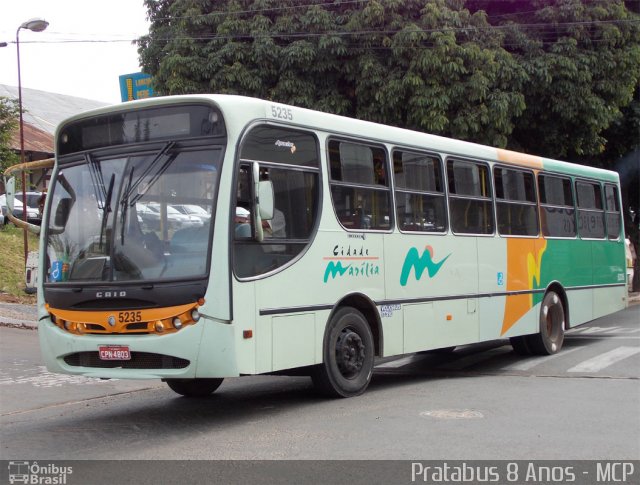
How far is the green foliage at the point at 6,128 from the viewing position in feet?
94.7

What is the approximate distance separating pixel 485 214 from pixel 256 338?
506 centimetres

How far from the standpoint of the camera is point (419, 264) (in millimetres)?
10031

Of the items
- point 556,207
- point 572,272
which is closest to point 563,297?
point 572,272

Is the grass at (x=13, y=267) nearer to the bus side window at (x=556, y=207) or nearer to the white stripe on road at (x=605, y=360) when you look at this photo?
the bus side window at (x=556, y=207)

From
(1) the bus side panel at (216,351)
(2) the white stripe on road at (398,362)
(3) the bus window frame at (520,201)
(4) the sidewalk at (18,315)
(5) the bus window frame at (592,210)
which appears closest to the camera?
(1) the bus side panel at (216,351)

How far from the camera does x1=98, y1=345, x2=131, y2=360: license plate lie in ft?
24.2

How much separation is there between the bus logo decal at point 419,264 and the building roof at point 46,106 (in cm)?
3800

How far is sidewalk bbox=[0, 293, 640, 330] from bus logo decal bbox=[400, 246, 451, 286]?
30.5ft

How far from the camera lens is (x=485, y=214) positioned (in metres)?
11.5

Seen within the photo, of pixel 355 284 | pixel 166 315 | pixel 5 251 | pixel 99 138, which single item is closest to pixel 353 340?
pixel 355 284

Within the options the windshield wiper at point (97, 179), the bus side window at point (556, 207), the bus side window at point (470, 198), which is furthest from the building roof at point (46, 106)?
the windshield wiper at point (97, 179)

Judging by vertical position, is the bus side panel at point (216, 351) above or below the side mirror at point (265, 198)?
below

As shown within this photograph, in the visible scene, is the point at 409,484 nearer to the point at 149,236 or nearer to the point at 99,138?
the point at 149,236

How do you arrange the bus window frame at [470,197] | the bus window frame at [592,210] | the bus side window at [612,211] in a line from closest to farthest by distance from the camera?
the bus window frame at [470,197] → the bus window frame at [592,210] → the bus side window at [612,211]
